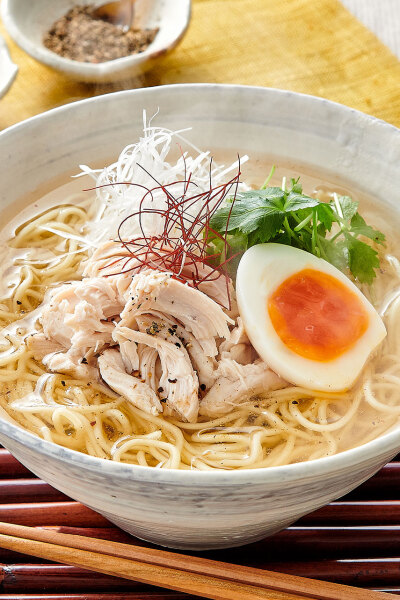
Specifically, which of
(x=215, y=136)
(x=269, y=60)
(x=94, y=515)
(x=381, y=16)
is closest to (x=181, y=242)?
(x=215, y=136)

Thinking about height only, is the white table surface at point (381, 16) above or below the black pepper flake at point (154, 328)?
above

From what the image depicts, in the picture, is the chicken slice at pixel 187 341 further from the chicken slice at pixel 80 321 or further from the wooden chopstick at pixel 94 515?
the wooden chopstick at pixel 94 515

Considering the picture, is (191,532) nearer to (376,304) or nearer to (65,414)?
(65,414)

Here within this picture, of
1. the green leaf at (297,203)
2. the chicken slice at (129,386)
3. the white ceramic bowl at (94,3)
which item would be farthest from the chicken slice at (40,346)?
the white ceramic bowl at (94,3)

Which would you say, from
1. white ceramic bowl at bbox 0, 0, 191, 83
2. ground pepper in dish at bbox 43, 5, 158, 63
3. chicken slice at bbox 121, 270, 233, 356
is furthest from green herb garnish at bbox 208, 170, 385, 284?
ground pepper in dish at bbox 43, 5, 158, 63

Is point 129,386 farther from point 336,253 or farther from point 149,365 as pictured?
point 336,253

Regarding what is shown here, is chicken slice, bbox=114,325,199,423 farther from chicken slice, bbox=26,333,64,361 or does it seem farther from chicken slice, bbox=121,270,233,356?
chicken slice, bbox=26,333,64,361

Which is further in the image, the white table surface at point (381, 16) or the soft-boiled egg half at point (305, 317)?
the white table surface at point (381, 16)
